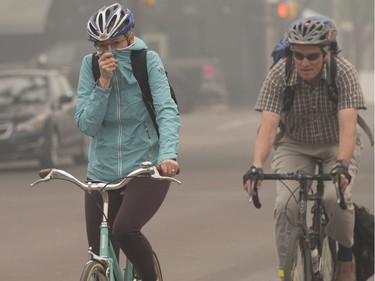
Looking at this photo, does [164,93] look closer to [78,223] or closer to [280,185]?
[280,185]

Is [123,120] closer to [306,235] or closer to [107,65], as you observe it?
[107,65]

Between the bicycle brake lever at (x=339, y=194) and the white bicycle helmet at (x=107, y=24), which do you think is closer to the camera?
the white bicycle helmet at (x=107, y=24)

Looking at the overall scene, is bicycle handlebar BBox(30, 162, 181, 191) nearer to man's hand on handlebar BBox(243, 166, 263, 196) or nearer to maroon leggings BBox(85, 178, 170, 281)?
maroon leggings BBox(85, 178, 170, 281)

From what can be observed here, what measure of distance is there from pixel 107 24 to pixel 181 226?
21.3 ft

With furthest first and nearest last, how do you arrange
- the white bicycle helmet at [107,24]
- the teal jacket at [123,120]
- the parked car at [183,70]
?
the parked car at [183,70] → the teal jacket at [123,120] → the white bicycle helmet at [107,24]

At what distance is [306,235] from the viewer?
7.27m

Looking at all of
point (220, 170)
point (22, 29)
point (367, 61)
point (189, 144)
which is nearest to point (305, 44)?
point (220, 170)

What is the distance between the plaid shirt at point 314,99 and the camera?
7.52 meters

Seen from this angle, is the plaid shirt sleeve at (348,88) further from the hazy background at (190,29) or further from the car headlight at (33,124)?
the hazy background at (190,29)

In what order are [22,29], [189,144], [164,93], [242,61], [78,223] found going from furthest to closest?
1. [242,61]
2. [22,29]
3. [189,144]
4. [78,223]
5. [164,93]

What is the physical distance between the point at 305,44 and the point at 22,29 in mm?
33887

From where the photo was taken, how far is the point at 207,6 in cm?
4288

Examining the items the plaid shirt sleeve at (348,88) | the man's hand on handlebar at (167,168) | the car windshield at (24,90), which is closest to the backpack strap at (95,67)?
the man's hand on handlebar at (167,168)

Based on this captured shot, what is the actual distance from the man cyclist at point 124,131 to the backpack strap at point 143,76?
2 centimetres
